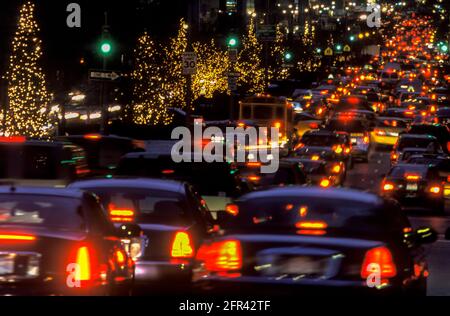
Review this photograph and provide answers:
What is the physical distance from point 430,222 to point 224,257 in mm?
20368

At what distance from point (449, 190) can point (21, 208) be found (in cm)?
2721

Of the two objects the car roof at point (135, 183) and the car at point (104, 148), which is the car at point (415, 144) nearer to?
the car at point (104, 148)

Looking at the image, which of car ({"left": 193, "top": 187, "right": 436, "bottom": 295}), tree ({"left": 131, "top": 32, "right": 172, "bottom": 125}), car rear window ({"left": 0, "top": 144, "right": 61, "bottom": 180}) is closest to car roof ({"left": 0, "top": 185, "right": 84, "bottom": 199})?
car ({"left": 193, "top": 187, "right": 436, "bottom": 295})

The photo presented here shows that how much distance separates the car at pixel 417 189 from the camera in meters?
33.3

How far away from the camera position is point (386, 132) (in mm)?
56375

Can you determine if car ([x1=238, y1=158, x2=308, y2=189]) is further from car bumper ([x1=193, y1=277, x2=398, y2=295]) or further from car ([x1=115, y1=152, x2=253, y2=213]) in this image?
car bumper ([x1=193, y1=277, x2=398, y2=295])

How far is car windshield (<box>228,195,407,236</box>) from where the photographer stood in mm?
11578

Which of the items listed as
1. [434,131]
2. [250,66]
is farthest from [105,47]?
[250,66]

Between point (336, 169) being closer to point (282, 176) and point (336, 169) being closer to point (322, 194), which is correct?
point (282, 176)

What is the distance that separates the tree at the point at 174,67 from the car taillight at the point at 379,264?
42.5 m

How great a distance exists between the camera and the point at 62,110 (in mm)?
45000
